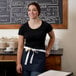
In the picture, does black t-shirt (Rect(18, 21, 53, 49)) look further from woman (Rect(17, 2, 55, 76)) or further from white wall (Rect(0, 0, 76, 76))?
white wall (Rect(0, 0, 76, 76))

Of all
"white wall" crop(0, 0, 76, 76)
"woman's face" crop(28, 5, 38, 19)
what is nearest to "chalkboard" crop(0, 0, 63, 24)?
"white wall" crop(0, 0, 76, 76)

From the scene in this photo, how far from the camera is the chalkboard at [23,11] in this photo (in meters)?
2.93

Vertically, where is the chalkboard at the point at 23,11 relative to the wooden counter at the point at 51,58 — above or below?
above

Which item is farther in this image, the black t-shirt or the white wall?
the white wall

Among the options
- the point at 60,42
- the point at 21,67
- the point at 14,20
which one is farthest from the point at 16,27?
the point at 21,67

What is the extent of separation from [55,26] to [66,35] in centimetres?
20

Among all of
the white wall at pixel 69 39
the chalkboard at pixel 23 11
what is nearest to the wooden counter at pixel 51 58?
the white wall at pixel 69 39

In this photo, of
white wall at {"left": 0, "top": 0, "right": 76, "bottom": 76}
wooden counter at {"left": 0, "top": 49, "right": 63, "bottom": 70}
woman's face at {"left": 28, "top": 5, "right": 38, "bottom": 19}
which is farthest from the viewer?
white wall at {"left": 0, "top": 0, "right": 76, "bottom": 76}

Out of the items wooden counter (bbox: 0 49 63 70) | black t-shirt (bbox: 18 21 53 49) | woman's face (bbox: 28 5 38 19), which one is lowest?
wooden counter (bbox: 0 49 63 70)

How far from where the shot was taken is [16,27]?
297cm

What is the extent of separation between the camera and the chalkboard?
2.93 meters

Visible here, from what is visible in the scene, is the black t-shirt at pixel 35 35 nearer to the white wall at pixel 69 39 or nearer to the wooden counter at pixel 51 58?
the wooden counter at pixel 51 58

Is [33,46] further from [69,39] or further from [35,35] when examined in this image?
[69,39]

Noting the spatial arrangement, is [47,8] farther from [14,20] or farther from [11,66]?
[11,66]
